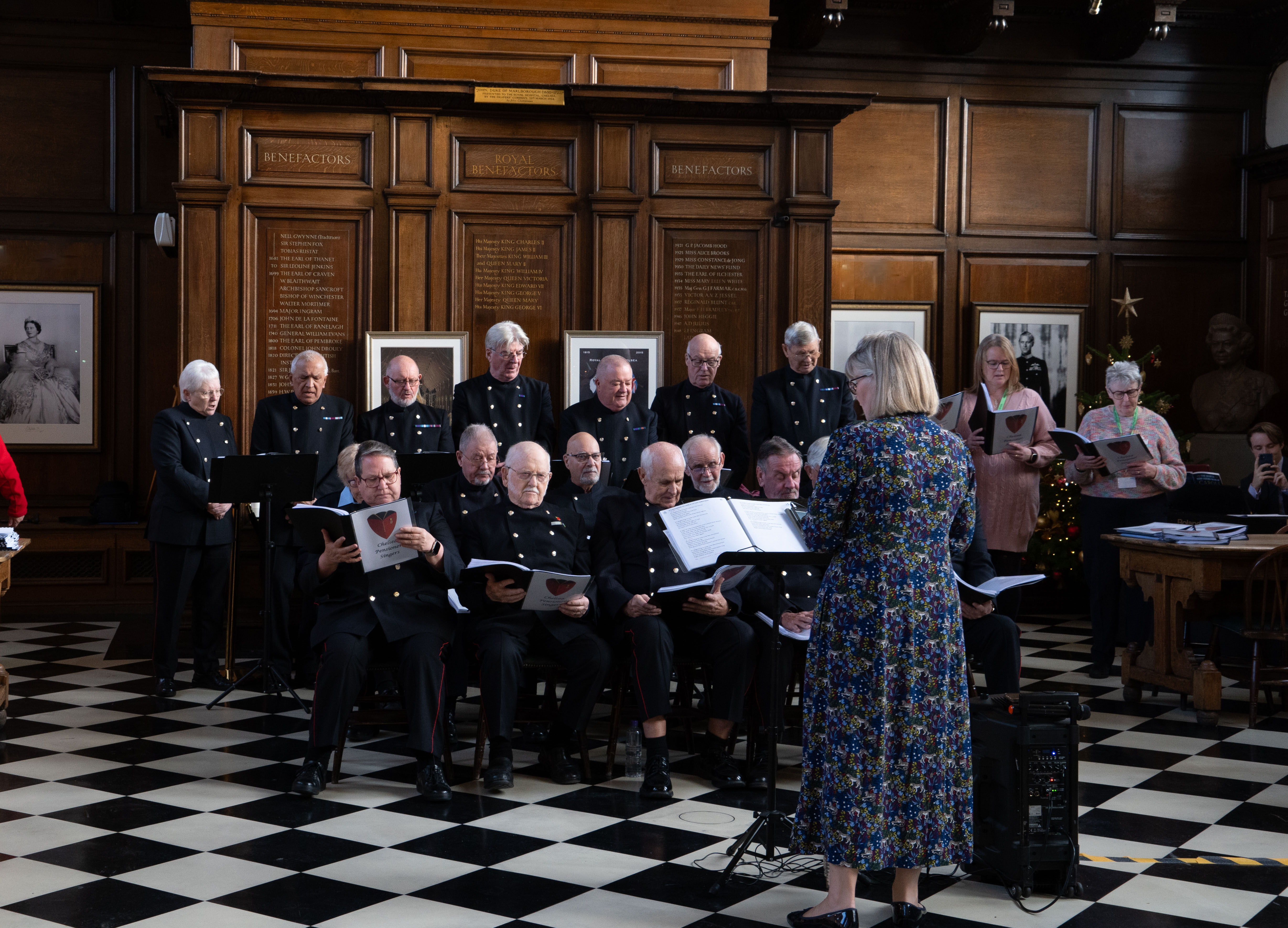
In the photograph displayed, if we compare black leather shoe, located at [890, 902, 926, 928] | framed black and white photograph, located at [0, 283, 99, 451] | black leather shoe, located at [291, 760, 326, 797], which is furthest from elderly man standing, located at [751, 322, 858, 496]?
framed black and white photograph, located at [0, 283, 99, 451]

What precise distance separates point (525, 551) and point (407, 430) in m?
1.86

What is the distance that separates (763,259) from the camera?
24.9 ft

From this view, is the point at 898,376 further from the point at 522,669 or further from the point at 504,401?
the point at 504,401

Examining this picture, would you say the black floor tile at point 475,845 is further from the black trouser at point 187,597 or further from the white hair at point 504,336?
the white hair at point 504,336

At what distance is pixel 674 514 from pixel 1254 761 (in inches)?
105

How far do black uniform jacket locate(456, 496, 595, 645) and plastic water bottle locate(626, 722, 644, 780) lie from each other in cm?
42

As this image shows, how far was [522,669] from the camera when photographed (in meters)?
4.68

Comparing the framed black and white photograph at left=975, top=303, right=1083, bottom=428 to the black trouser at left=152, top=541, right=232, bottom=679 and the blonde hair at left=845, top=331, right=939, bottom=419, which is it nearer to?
the black trouser at left=152, top=541, right=232, bottom=679

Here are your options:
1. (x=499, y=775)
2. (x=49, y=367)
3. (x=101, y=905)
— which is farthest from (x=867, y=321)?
(x=101, y=905)

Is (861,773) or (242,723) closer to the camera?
(861,773)

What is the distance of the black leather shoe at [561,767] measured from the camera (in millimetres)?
4621

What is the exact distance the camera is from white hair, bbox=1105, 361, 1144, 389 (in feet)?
21.6

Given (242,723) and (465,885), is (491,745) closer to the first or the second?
(465,885)

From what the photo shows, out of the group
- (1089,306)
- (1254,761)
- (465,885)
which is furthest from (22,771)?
(1089,306)
